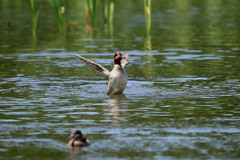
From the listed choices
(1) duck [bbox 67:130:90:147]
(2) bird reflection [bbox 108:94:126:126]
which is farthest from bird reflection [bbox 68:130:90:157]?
(2) bird reflection [bbox 108:94:126:126]

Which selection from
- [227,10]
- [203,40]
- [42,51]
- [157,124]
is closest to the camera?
[157,124]

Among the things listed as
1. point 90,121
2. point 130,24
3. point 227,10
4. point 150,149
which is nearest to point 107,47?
point 130,24

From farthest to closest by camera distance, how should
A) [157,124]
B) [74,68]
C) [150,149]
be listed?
[74,68] → [157,124] → [150,149]

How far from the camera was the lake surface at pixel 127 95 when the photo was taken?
8750 millimetres

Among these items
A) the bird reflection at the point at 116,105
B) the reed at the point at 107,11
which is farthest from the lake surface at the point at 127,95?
the reed at the point at 107,11

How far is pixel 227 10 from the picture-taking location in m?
38.5

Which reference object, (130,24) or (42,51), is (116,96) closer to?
(42,51)

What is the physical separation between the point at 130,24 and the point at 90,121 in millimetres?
21606

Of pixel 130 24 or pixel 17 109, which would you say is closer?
pixel 17 109

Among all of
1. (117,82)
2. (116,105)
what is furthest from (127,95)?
(116,105)

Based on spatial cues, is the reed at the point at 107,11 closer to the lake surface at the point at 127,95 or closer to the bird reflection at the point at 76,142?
the lake surface at the point at 127,95

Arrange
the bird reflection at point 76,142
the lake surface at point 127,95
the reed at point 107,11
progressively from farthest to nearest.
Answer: the reed at point 107,11
the lake surface at point 127,95
the bird reflection at point 76,142

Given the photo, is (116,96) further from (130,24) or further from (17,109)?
(130,24)

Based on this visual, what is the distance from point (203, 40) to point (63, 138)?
1617cm
